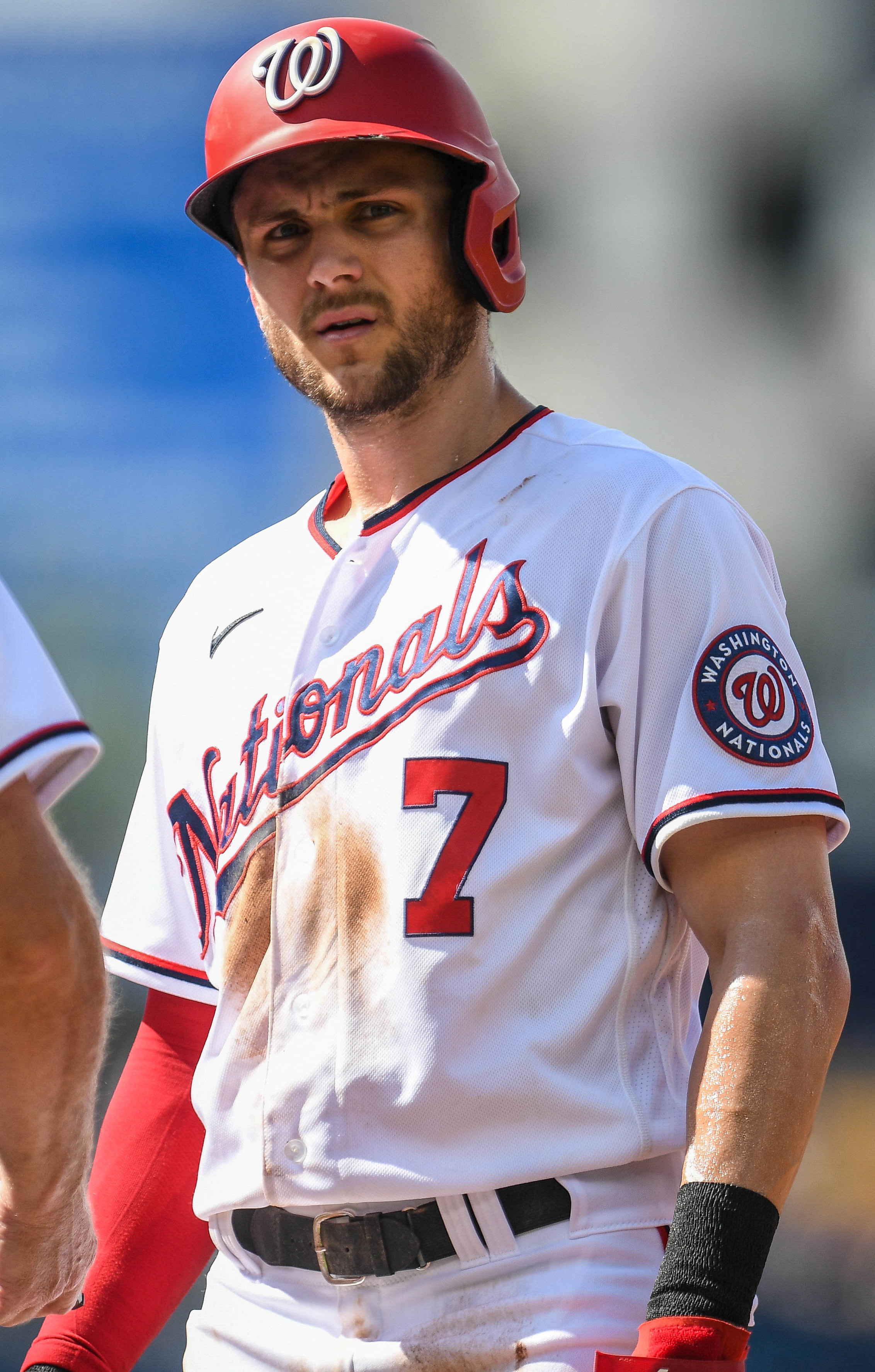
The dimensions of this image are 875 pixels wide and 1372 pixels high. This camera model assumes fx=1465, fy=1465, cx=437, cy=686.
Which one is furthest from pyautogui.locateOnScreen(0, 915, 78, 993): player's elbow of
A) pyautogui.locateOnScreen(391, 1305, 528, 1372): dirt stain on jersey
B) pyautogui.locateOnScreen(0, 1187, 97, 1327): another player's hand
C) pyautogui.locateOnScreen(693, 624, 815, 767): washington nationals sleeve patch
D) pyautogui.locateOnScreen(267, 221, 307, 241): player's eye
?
pyautogui.locateOnScreen(267, 221, 307, 241): player's eye

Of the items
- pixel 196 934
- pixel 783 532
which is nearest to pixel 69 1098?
pixel 196 934

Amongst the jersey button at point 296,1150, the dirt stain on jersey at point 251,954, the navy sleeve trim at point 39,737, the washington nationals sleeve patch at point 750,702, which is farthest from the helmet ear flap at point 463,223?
the jersey button at point 296,1150

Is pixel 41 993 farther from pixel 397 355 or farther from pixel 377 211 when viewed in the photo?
pixel 377 211

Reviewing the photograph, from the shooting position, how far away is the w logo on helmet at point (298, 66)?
6.19ft

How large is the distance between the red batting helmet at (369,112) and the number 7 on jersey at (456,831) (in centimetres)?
70

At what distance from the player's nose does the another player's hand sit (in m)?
1.13

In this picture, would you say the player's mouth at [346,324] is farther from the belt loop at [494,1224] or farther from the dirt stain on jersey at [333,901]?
the belt loop at [494,1224]

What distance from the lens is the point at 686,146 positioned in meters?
4.38

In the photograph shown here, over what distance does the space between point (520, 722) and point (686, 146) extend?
327cm

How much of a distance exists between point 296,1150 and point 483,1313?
10.4 inches

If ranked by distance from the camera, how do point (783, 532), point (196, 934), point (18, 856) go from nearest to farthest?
1. point (18, 856)
2. point (196, 934)
3. point (783, 532)

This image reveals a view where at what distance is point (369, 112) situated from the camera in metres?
1.86

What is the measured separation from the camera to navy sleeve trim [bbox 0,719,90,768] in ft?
4.17

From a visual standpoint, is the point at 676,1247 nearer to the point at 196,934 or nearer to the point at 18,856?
the point at 18,856
